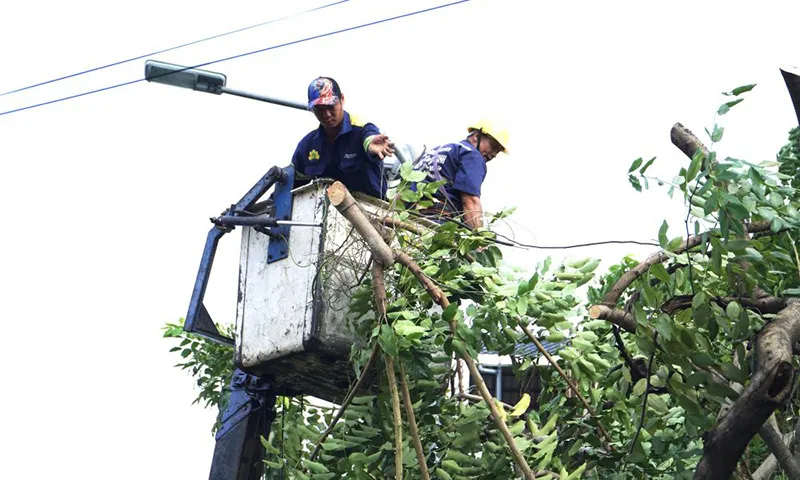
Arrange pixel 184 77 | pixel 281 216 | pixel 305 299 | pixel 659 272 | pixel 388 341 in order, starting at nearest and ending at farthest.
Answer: pixel 659 272, pixel 388 341, pixel 305 299, pixel 281 216, pixel 184 77

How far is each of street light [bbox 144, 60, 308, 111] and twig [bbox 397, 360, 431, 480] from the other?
357 cm

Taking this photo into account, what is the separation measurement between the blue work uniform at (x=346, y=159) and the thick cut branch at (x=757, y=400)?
2.40 m

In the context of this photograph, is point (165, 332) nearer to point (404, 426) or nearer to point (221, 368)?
point (221, 368)

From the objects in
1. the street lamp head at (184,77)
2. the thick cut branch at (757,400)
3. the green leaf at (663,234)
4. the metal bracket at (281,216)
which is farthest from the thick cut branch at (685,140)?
the street lamp head at (184,77)

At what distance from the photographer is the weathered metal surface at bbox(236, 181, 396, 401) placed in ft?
17.3

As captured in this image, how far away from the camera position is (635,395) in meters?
4.50

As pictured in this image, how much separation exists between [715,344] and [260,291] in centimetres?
223

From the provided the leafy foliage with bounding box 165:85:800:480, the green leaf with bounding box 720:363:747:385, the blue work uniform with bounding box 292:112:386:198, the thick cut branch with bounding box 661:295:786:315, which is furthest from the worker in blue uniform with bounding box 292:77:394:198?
the green leaf with bounding box 720:363:747:385

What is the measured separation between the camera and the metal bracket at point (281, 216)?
18.5ft

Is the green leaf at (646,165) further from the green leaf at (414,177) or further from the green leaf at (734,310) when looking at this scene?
the green leaf at (414,177)

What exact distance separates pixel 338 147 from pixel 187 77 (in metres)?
1.69

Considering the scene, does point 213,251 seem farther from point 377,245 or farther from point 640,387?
point 640,387

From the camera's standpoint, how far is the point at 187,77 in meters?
7.34

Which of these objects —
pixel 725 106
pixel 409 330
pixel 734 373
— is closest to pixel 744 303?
pixel 734 373
